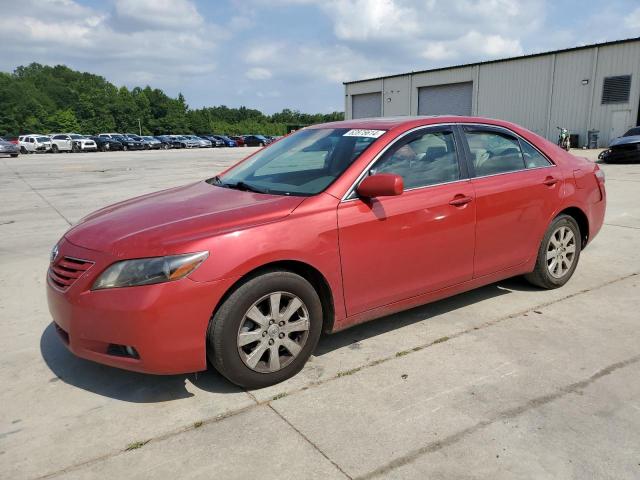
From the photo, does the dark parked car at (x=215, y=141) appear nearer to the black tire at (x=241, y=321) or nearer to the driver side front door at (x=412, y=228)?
the driver side front door at (x=412, y=228)

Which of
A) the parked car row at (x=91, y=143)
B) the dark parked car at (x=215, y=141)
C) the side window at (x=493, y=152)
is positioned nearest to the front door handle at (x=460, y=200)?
the side window at (x=493, y=152)

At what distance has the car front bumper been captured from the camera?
2773 mm

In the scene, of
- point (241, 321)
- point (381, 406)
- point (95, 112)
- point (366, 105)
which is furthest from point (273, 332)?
point (95, 112)

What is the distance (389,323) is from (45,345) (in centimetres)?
262

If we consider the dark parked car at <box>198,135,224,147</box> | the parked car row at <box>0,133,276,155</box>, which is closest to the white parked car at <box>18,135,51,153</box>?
the parked car row at <box>0,133,276,155</box>

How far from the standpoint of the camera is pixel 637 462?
2.45 meters

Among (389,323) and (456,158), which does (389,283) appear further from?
(456,158)

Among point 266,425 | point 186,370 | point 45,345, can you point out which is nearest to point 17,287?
point 45,345

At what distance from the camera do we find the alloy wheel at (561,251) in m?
4.69

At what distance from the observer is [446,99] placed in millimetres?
41750

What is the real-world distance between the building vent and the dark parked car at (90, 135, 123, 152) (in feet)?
130

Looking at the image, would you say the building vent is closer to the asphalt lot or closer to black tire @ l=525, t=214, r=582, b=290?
black tire @ l=525, t=214, r=582, b=290

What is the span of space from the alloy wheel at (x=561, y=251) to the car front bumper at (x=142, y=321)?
3.16m

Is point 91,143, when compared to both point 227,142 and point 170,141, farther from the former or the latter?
point 227,142
